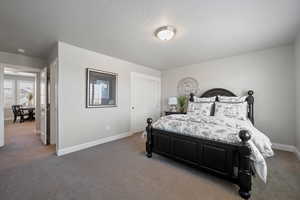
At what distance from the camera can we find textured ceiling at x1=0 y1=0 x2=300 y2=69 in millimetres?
1760

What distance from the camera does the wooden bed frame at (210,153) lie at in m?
1.63

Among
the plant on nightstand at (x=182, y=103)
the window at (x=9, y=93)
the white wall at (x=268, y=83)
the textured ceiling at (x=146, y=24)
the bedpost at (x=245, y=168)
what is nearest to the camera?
the bedpost at (x=245, y=168)

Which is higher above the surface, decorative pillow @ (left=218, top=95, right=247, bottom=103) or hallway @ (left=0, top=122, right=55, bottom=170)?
decorative pillow @ (left=218, top=95, right=247, bottom=103)

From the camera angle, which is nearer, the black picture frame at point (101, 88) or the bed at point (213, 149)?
the bed at point (213, 149)

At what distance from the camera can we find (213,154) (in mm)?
1946

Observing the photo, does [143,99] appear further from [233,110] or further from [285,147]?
[285,147]

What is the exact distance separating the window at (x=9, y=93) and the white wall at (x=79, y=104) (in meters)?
6.77

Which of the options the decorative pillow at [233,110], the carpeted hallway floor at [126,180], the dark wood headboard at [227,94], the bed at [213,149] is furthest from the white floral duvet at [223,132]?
the dark wood headboard at [227,94]

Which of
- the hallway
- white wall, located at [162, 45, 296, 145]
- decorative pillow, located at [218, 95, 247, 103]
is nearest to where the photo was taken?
the hallway

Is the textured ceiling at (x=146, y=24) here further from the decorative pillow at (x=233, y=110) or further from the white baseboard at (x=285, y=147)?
the white baseboard at (x=285, y=147)

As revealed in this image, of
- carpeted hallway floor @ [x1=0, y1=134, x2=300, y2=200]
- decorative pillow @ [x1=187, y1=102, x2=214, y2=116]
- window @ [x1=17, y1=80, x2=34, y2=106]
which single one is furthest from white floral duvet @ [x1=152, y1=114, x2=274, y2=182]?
window @ [x1=17, y1=80, x2=34, y2=106]

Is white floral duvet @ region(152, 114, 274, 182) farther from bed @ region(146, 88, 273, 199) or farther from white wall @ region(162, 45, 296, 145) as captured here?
white wall @ region(162, 45, 296, 145)

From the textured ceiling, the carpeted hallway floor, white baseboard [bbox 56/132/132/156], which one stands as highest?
the textured ceiling

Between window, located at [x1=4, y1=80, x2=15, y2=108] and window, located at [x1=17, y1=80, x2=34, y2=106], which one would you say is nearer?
window, located at [x1=4, y1=80, x2=15, y2=108]
